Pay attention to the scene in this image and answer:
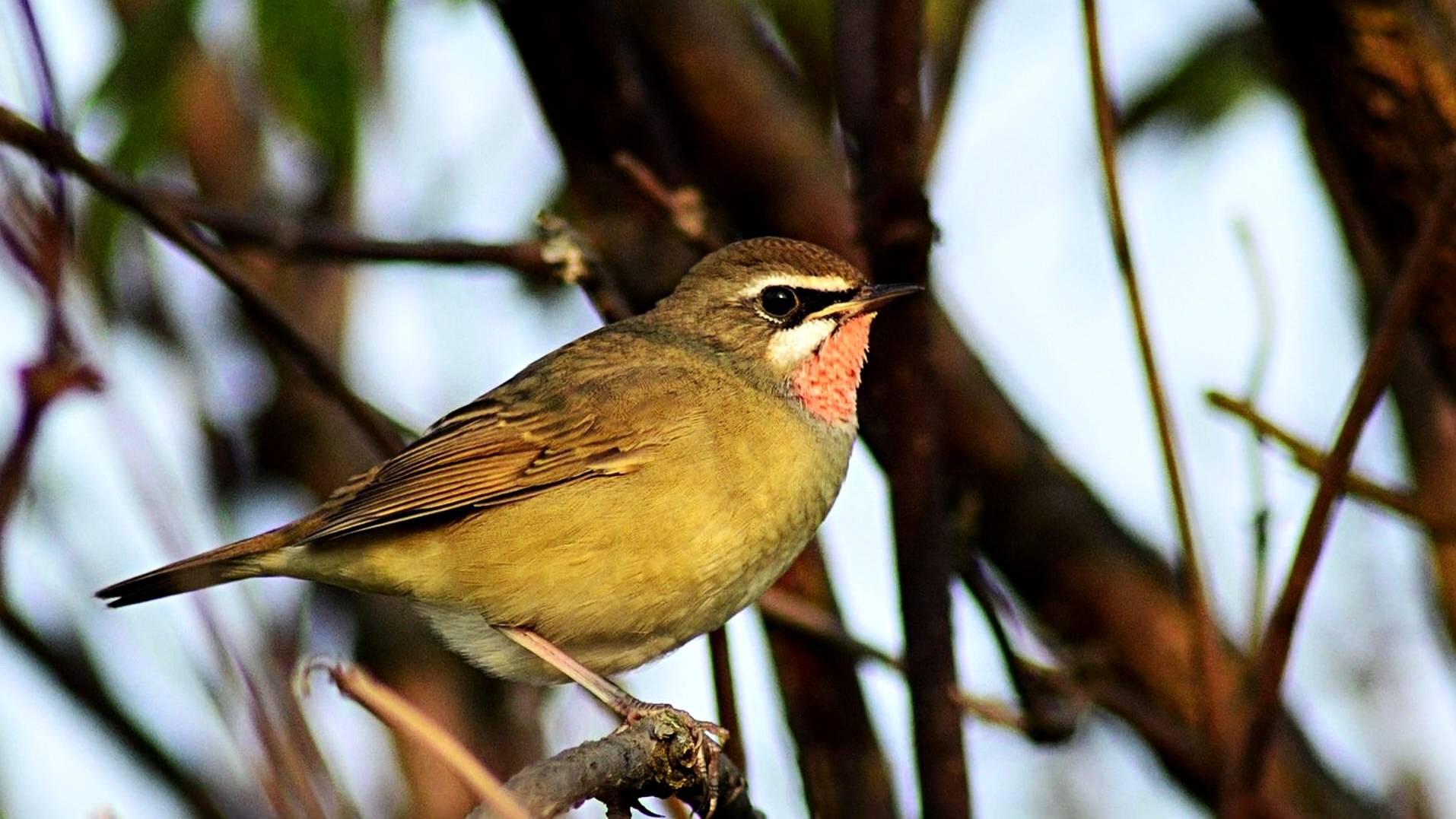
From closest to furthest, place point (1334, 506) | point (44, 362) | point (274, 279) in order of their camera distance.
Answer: point (44, 362) < point (1334, 506) < point (274, 279)

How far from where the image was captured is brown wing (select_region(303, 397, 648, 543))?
455 centimetres

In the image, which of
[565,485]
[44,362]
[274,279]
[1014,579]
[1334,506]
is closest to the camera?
[44,362]

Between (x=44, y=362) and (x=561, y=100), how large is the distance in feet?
10.1

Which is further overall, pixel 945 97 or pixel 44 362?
pixel 945 97

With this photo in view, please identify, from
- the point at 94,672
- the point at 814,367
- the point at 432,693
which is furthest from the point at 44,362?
the point at 432,693

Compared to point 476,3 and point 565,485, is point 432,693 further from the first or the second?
point 476,3

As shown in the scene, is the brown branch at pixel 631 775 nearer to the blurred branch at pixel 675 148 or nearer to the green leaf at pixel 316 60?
the blurred branch at pixel 675 148

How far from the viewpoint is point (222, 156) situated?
22.5ft

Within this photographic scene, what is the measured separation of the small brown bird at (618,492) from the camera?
4.36m

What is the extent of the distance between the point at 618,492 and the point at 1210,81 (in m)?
2.58

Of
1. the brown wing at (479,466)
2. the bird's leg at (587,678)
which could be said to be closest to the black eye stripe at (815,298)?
the brown wing at (479,466)

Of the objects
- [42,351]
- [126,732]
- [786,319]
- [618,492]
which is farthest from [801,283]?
[42,351]

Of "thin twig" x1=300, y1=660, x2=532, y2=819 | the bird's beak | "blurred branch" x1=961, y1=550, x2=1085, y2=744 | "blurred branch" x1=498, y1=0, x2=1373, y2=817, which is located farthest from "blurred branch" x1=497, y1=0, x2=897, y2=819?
"thin twig" x1=300, y1=660, x2=532, y2=819

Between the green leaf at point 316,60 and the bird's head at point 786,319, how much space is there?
1.24 m
